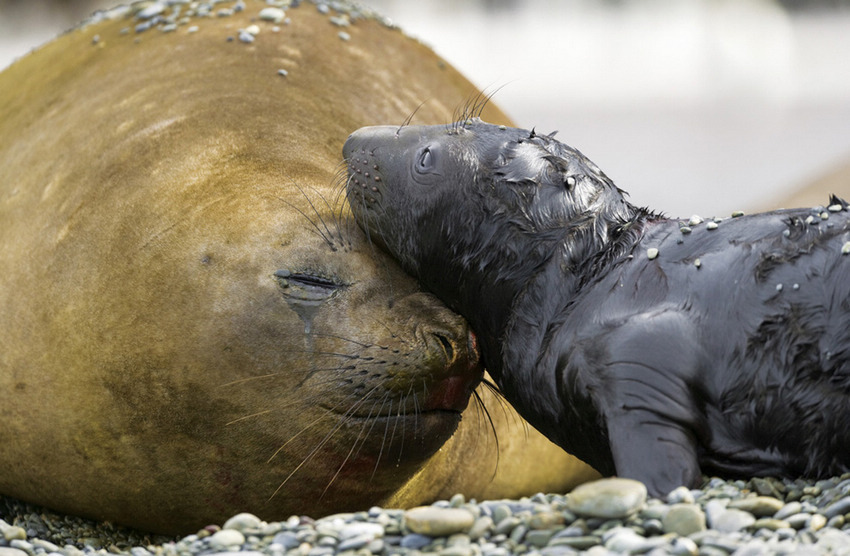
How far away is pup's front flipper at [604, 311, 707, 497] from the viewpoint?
317 cm

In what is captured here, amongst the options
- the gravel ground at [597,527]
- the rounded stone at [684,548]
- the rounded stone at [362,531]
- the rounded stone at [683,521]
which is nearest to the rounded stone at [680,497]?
the gravel ground at [597,527]

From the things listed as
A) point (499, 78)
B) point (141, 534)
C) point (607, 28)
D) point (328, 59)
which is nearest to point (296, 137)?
point (328, 59)

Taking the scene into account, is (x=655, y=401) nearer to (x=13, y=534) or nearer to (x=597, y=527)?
(x=597, y=527)

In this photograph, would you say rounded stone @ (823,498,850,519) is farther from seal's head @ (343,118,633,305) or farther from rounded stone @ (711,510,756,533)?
seal's head @ (343,118,633,305)

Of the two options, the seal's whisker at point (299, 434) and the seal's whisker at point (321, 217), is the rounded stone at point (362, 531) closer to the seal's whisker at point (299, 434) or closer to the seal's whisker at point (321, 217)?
the seal's whisker at point (299, 434)

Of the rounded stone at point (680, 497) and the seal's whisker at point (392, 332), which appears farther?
the seal's whisker at point (392, 332)

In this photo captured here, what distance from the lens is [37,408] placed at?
14.8 ft

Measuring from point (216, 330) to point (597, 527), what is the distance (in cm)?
158

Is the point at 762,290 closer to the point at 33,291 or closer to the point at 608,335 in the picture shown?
the point at 608,335

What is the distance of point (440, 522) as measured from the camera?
118 inches

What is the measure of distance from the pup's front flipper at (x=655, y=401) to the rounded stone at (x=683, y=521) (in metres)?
0.24

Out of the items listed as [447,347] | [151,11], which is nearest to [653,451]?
[447,347]

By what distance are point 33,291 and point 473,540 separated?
2.26 m

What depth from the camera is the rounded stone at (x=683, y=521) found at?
2.86 m
